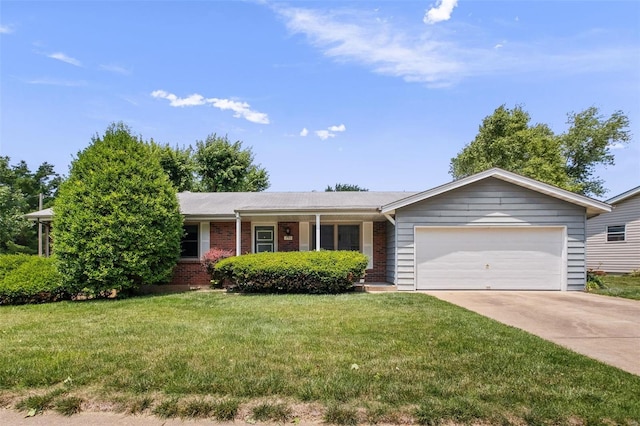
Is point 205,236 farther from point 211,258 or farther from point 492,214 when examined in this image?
point 492,214

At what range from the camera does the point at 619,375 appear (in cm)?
379

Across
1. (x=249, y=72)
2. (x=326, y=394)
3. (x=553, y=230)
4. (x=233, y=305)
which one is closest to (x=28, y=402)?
(x=326, y=394)

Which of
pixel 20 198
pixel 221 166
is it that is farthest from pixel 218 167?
pixel 20 198

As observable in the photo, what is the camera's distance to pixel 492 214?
38.2 feet

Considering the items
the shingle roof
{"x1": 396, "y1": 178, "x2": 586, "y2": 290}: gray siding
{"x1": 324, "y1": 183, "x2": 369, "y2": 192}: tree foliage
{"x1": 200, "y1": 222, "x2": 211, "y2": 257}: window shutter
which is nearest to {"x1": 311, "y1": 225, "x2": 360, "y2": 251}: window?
the shingle roof

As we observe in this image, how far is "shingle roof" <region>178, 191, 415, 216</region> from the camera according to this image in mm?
11891

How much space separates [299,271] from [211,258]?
318 centimetres

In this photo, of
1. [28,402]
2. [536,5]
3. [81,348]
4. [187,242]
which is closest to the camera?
[28,402]

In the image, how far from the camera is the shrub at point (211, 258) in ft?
39.2

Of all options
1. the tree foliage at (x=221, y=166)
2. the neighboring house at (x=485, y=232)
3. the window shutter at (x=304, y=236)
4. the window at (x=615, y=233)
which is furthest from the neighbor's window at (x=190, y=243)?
the window at (x=615, y=233)

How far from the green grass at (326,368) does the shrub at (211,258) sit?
5000mm

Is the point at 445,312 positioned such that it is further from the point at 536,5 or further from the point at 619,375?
the point at 536,5

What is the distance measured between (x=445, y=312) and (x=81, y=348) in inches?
250

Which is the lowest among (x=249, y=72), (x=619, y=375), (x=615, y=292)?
(x=615, y=292)
